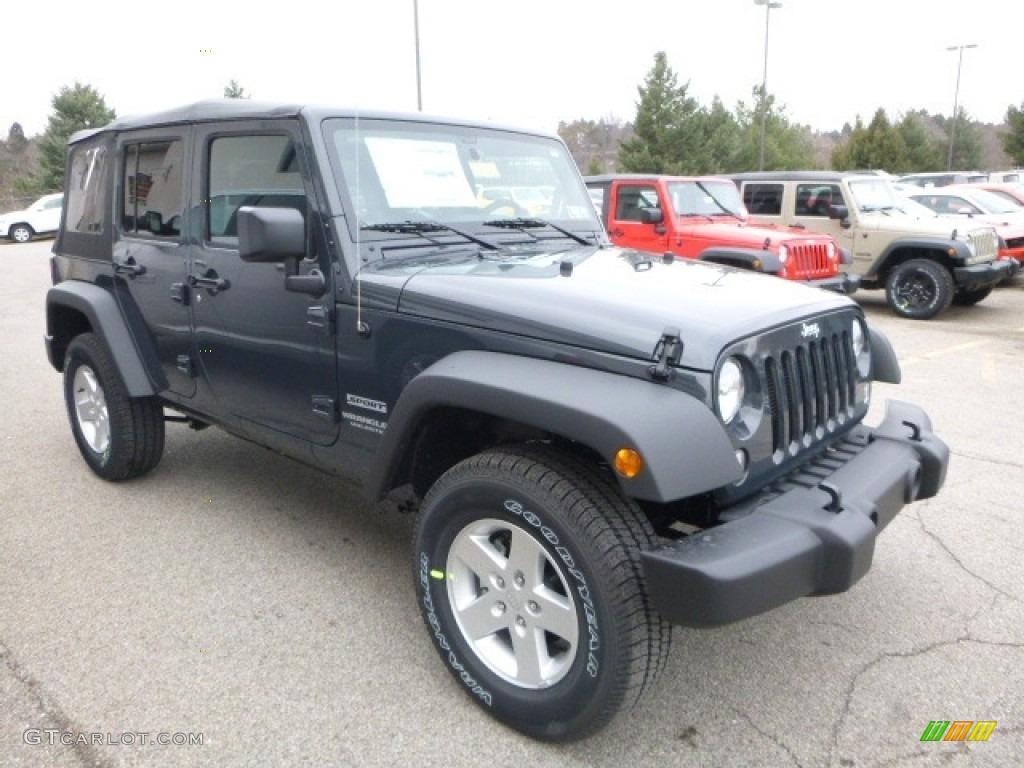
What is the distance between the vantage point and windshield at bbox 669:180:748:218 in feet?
33.0

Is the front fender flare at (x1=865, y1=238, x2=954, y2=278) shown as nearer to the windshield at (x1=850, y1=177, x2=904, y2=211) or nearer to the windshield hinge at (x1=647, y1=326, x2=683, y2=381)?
the windshield at (x1=850, y1=177, x2=904, y2=211)

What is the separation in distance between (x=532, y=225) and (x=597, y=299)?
119cm

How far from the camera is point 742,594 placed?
216 centimetres

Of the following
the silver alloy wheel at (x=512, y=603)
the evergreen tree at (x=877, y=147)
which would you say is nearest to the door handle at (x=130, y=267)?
the silver alloy wheel at (x=512, y=603)

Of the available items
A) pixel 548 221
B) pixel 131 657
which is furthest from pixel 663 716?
pixel 548 221

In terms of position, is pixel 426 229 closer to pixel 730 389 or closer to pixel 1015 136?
pixel 730 389

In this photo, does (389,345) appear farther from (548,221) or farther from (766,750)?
(766,750)

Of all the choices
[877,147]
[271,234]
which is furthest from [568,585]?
[877,147]

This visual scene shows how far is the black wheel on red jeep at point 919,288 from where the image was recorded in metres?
A: 10.6

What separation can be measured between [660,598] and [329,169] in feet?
6.35

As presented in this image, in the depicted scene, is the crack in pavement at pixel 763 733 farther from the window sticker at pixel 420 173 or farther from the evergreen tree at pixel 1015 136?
the evergreen tree at pixel 1015 136

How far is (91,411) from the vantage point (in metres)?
4.77

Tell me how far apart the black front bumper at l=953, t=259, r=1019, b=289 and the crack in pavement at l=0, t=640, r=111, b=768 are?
34.9ft

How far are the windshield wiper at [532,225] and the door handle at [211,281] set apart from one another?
1122 mm
